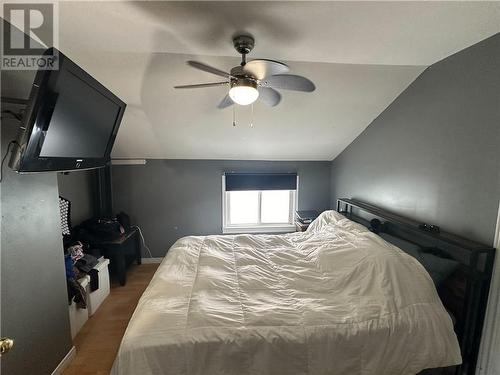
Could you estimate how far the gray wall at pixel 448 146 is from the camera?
4.75ft

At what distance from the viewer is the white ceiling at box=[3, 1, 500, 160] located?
4.10 ft

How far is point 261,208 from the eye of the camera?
3990mm

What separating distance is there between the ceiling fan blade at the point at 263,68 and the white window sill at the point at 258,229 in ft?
9.25

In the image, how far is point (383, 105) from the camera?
2.43m

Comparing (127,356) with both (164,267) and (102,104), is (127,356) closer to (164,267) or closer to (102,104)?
(164,267)

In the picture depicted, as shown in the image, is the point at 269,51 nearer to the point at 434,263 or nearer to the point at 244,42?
the point at 244,42

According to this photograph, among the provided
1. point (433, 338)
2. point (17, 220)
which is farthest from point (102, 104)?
point (433, 338)

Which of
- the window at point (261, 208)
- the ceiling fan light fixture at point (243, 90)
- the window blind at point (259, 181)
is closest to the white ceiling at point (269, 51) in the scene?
the ceiling fan light fixture at point (243, 90)

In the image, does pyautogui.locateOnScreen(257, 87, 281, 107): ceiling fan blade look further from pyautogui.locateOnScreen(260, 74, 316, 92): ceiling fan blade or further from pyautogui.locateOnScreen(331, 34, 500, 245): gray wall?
pyautogui.locateOnScreen(331, 34, 500, 245): gray wall

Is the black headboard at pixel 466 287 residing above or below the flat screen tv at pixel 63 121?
below

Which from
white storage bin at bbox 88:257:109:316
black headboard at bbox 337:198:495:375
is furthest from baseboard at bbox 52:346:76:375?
black headboard at bbox 337:198:495:375

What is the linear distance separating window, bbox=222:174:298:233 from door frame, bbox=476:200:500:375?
8.43ft

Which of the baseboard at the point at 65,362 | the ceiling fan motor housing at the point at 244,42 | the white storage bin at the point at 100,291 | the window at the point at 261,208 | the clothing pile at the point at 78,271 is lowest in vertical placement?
the baseboard at the point at 65,362

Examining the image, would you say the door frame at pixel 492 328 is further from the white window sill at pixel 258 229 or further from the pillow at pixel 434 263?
the white window sill at pixel 258 229
